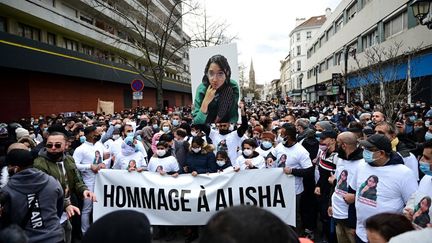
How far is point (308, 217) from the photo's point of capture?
20.1ft

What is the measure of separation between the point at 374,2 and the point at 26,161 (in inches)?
1184

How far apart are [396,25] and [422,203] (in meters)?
24.8

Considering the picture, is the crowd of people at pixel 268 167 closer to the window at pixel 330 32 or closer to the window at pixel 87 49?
the window at pixel 87 49

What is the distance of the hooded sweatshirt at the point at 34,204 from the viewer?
341 cm

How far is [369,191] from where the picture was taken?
3822 mm

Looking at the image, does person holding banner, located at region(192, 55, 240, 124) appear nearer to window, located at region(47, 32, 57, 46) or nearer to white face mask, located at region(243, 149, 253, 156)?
white face mask, located at region(243, 149, 253, 156)

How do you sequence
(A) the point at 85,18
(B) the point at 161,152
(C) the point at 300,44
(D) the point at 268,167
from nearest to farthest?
1. (D) the point at 268,167
2. (B) the point at 161,152
3. (A) the point at 85,18
4. (C) the point at 300,44

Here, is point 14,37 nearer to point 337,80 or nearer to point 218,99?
point 218,99

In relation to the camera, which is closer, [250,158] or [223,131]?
[250,158]

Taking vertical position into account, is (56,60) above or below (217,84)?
above

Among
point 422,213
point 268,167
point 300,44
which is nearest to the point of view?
point 422,213

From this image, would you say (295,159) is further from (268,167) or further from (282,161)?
(268,167)

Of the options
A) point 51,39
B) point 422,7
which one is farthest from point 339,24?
point 422,7

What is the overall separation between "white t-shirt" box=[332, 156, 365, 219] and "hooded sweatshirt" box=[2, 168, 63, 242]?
3.25 meters
